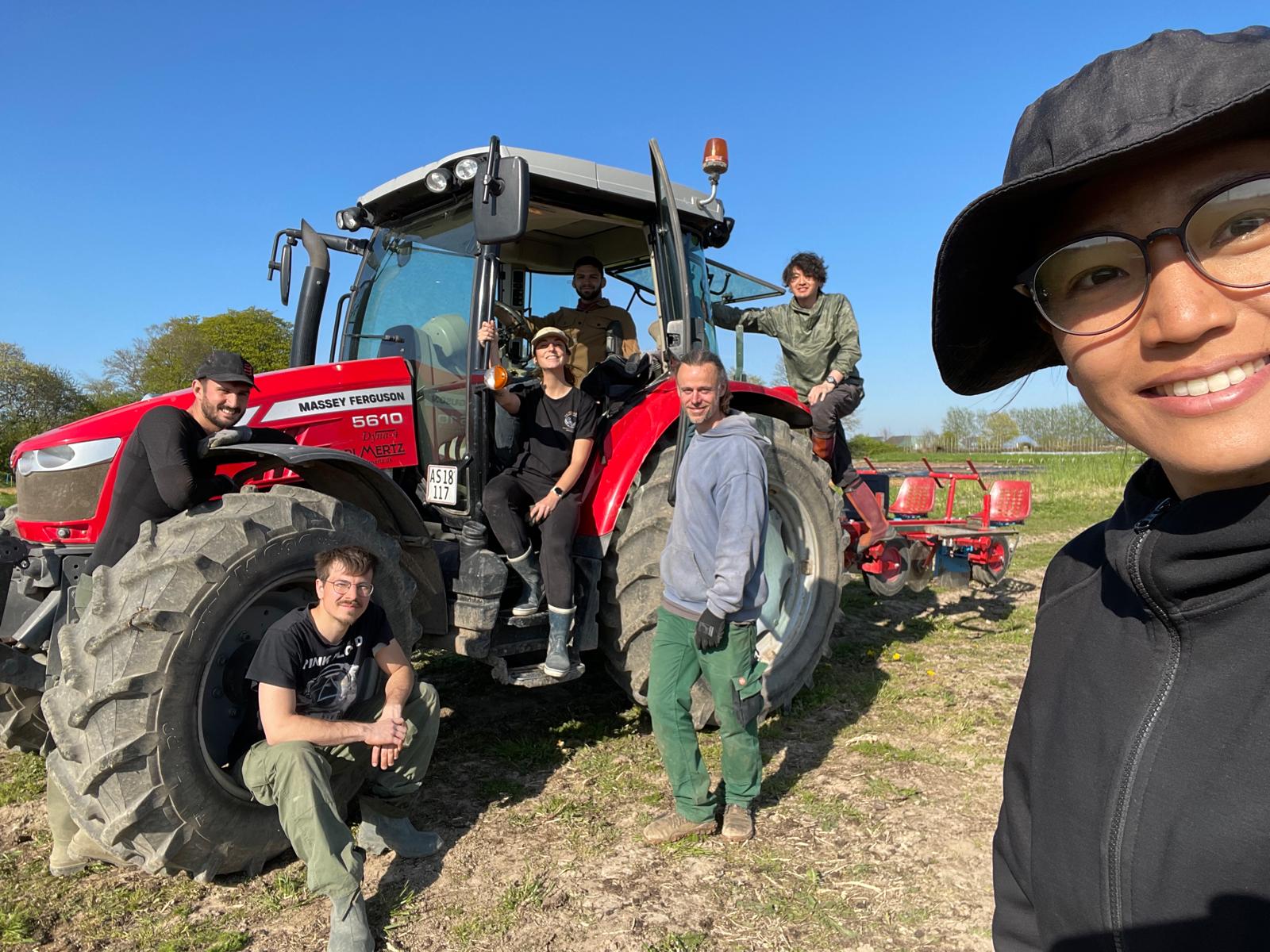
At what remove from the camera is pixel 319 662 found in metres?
2.86

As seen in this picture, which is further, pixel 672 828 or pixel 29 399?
pixel 29 399

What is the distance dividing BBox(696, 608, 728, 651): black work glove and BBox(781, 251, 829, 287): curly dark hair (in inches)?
113

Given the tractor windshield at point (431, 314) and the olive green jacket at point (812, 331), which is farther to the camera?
the olive green jacket at point (812, 331)

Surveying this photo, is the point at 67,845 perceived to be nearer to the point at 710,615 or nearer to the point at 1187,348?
the point at 710,615

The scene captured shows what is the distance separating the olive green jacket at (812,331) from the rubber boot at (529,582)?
2141 millimetres

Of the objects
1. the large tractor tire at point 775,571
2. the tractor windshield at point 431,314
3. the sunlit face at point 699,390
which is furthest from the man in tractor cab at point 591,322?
the sunlit face at point 699,390

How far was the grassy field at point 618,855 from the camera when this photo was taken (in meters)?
2.62

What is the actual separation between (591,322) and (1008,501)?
3.88m

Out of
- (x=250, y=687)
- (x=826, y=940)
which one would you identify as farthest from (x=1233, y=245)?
(x=250, y=687)

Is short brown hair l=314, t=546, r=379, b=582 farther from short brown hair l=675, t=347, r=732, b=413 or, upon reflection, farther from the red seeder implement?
the red seeder implement

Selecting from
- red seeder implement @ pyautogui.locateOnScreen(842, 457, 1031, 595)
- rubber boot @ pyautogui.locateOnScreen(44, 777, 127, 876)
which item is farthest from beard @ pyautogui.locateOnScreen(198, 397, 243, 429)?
red seeder implement @ pyautogui.locateOnScreen(842, 457, 1031, 595)

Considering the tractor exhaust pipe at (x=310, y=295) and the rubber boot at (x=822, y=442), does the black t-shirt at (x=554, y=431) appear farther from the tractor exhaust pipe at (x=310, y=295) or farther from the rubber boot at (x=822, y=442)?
the rubber boot at (x=822, y=442)

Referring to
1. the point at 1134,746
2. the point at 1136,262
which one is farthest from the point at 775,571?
the point at 1136,262

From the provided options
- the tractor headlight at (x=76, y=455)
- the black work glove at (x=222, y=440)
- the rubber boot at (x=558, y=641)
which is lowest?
the rubber boot at (x=558, y=641)
